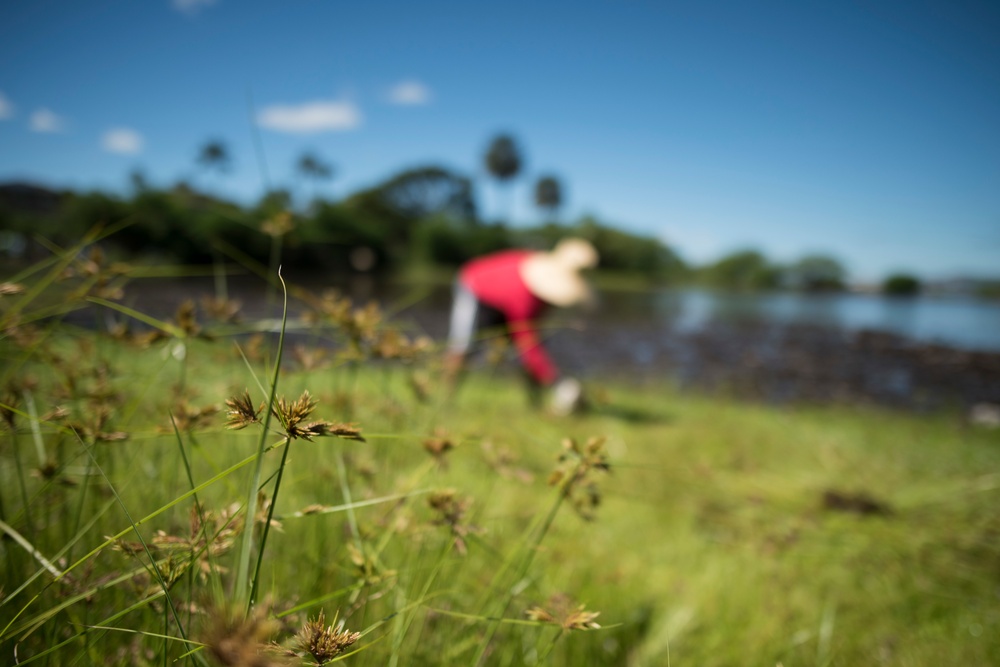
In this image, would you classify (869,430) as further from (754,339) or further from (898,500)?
(754,339)

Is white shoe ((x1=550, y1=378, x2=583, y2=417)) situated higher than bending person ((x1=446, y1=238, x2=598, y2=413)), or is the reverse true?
bending person ((x1=446, y1=238, x2=598, y2=413))

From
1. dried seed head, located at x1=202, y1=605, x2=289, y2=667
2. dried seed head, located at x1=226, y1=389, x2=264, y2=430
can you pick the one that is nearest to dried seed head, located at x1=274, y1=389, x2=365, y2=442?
dried seed head, located at x1=226, y1=389, x2=264, y2=430

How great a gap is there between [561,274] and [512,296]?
595 millimetres

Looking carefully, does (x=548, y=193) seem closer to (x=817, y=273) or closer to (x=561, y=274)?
(x=817, y=273)

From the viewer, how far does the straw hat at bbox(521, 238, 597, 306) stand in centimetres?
424

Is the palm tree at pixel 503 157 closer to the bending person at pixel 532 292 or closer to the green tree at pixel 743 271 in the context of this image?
the green tree at pixel 743 271

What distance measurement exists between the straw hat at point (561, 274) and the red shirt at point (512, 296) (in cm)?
11

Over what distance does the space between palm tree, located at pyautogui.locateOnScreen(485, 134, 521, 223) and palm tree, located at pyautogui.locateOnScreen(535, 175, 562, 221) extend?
6133 millimetres

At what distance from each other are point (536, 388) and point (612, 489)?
7.44ft

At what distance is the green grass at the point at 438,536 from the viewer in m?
0.69

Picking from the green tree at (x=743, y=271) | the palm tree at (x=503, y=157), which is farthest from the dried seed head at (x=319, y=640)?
the green tree at (x=743, y=271)

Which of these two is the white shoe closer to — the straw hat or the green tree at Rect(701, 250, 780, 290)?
the straw hat

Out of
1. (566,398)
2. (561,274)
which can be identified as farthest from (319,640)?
(566,398)

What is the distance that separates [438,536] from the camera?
119 cm
